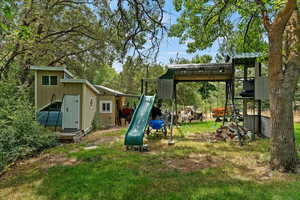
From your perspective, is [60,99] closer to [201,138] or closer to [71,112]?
[71,112]

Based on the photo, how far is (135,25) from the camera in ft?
16.0

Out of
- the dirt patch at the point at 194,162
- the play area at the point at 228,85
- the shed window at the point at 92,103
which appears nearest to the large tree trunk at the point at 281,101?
the dirt patch at the point at 194,162

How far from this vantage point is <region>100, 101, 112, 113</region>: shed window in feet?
46.2

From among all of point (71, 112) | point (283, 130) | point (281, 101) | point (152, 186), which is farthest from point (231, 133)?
point (71, 112)

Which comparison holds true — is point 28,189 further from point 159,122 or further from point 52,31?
point 52,31

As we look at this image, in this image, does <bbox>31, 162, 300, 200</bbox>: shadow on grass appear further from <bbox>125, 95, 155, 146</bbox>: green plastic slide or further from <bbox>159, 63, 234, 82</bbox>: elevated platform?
<bbox>159, 63, 234, 82</bbox>: elevated platform

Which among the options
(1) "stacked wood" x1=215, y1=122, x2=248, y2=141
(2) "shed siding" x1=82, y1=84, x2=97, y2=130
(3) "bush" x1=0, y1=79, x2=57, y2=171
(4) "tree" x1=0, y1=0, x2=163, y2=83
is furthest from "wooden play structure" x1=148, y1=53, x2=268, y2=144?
(2) "shed siding" x1=82, y1=84, x2=97, y2=130

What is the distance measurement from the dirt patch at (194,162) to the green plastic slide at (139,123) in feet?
4.64

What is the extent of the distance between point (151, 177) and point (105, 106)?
11239mm

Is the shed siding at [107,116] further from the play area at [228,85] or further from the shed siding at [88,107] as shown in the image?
the play area at [228,85]

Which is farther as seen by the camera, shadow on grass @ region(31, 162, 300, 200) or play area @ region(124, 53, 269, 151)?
play area @ region(124, 53, 269, 151)

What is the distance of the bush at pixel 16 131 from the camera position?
17.1 ft

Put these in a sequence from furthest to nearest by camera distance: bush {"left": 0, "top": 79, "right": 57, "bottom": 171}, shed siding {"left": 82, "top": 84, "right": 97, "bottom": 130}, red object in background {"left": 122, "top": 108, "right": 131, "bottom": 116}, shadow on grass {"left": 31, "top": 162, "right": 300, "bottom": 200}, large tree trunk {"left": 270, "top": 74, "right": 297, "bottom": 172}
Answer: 1. red object in background {"left": 122, "top": 108, "right": 131, "bottom": 116}
2. shed siding {"left": 82, "top": 84, "right": 97, "bottom": 130}
3. bush {"left": 0, "top": 79, "right": 57, "bottom": 171}
4. large tree trunk {"left": 270, "top": 74, "right": 297, "bottom": 172}
5. shadow on grass {"left": 31, "top": 162, "right": 300, "bottom": 200}

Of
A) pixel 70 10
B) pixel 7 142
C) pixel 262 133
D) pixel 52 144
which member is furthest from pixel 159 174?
pixel 70 10
